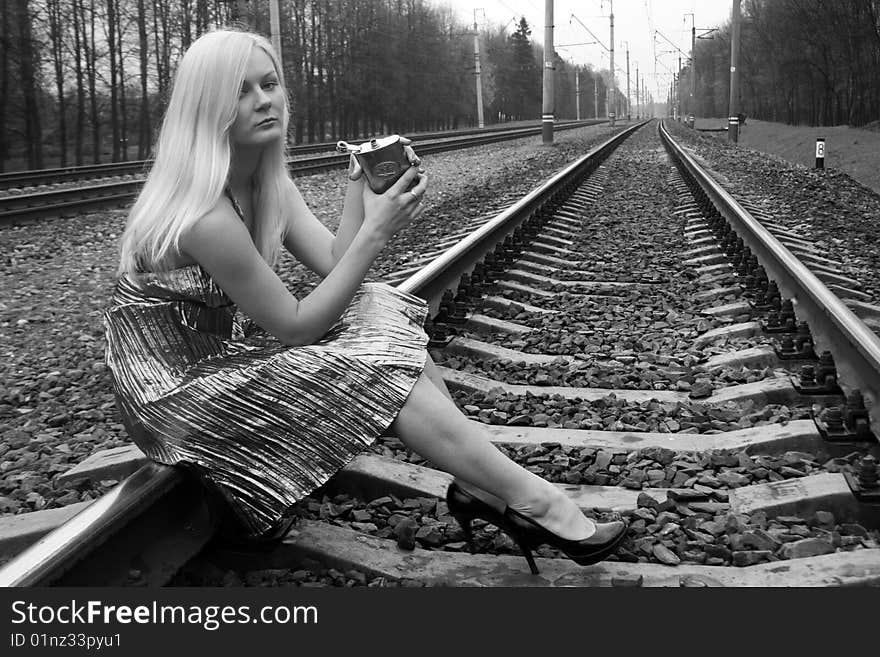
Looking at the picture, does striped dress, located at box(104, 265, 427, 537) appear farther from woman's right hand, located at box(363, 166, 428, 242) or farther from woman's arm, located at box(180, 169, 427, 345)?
woman's right hand, located at box(363, 166, 428, 242)

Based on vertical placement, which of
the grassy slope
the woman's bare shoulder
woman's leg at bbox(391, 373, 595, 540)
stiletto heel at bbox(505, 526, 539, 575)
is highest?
the grassy slope

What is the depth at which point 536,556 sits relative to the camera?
7.53ft

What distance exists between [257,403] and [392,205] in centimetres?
58

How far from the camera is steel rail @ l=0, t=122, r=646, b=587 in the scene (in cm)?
168

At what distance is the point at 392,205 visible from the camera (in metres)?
2.27

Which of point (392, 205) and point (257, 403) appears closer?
point (257, 403)

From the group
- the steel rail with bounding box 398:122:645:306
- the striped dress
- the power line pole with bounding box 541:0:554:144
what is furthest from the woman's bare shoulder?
the power line pole with bounding box 541:0:554:144

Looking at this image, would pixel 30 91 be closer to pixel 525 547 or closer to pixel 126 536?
pixel 126 536

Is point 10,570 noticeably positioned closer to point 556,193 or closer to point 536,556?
point 536,556

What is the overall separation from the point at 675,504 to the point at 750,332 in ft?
5.87

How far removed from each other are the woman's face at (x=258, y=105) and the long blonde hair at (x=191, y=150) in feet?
0.12

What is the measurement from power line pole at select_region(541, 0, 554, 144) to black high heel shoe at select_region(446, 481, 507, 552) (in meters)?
23.2

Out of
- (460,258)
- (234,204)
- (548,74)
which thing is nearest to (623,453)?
(234,204)

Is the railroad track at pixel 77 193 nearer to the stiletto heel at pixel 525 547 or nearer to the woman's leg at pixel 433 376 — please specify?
the woman's leg at pixel 433 376
